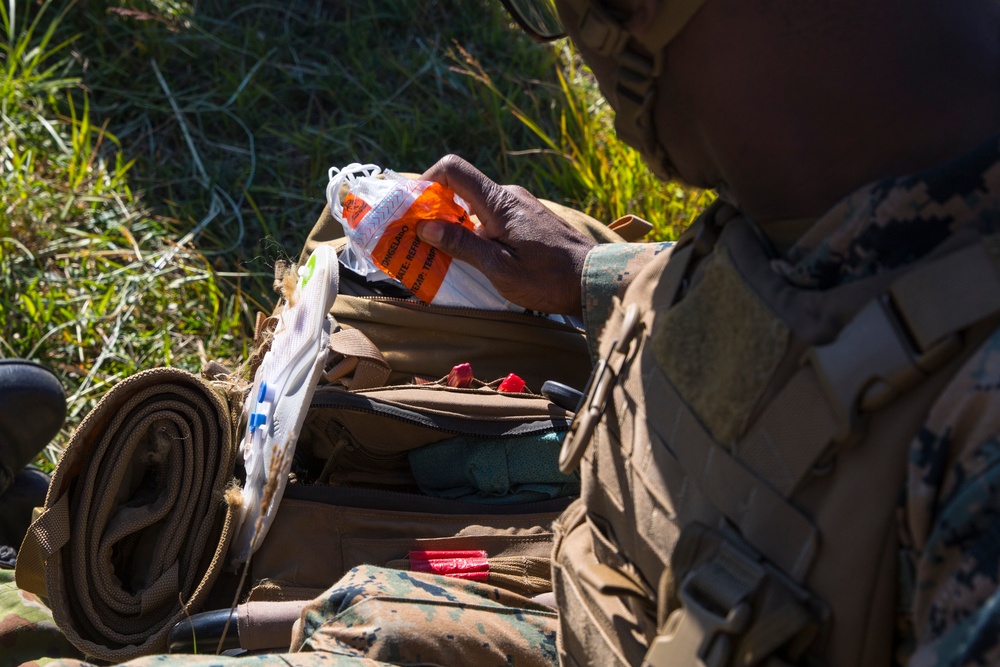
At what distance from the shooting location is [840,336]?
1003 mm

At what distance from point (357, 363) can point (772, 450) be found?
1101 millimetres

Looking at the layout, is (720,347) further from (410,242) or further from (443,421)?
(410,242)

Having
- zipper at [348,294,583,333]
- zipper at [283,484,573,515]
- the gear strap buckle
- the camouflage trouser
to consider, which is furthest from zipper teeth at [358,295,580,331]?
the gear strap buckle

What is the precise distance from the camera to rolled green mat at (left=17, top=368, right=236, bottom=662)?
69.4 inches

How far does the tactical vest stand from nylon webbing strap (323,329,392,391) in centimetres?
82

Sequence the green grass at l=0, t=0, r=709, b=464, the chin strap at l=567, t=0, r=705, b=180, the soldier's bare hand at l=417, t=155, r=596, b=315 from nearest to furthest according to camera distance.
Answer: the chin strap at l=567, t=0, r=705, b=180, the soldier's bare hand at l=417, t=155, r=596, b=315, the green grass at l=0, t=0, r=709, b=464

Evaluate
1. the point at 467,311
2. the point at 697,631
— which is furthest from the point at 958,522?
the point at 467,311

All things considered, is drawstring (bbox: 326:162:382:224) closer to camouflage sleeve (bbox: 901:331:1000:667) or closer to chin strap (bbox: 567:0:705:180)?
chin strap (bbox: 567:0:705:180)

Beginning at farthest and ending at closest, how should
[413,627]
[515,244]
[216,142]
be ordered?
[216,142] < [515,244] < [413,627]

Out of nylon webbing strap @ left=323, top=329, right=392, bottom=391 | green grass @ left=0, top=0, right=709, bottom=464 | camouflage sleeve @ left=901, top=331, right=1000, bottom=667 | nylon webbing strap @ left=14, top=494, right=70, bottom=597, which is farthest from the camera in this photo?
green grass @ left=0, top=0, right=709, bottom=464

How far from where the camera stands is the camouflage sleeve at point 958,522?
0.85 m

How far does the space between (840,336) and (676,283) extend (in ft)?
1.06

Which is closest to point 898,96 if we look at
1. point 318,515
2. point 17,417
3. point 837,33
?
point 837,33

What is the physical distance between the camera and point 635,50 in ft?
4.17
